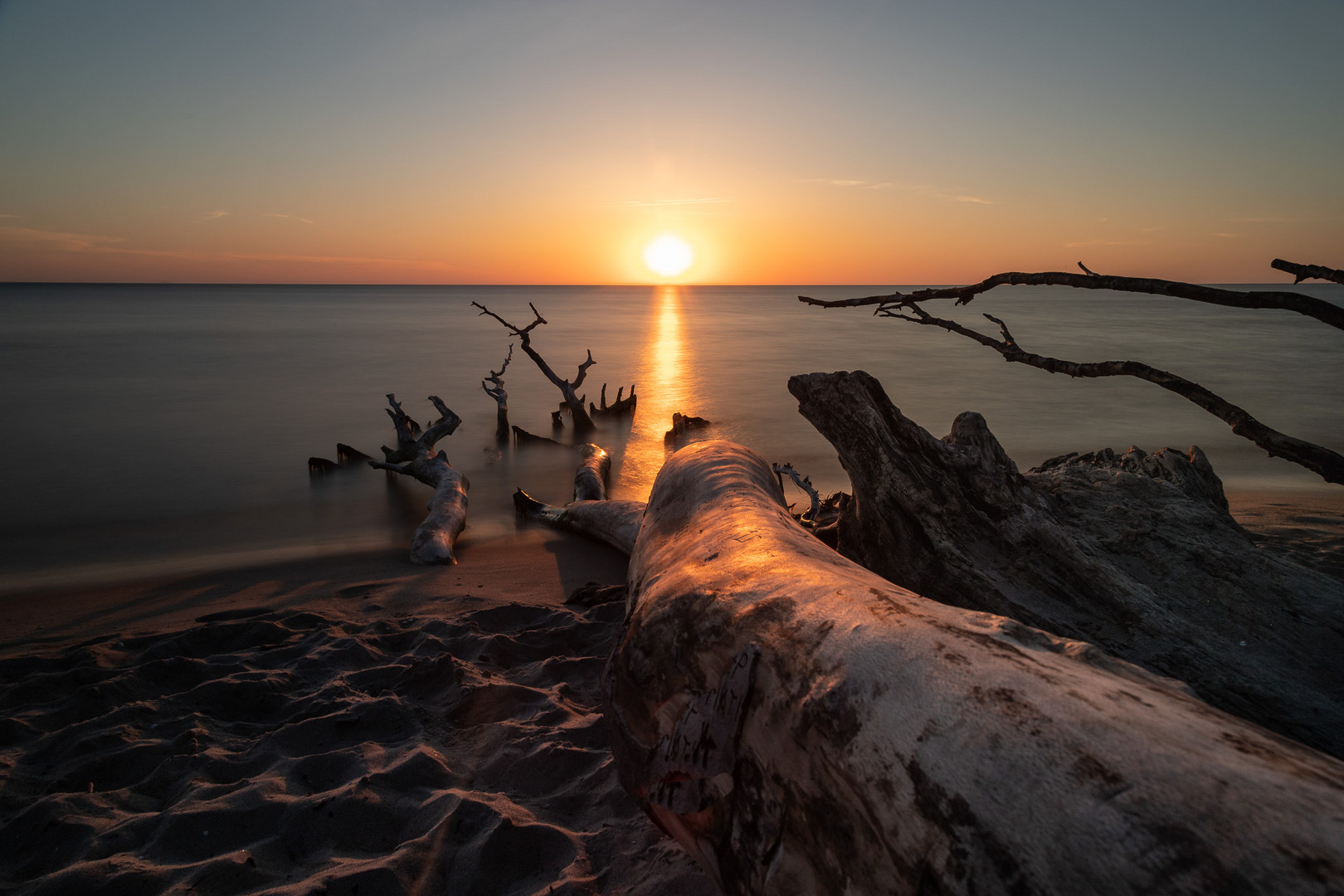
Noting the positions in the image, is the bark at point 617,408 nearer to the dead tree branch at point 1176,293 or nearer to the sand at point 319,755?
the sand at point 319,755

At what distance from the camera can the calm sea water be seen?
26.1 ft

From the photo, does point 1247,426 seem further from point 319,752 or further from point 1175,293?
point 319,752

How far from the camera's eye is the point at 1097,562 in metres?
3.27

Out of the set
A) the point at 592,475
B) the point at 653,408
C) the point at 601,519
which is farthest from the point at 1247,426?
the point at 653,408

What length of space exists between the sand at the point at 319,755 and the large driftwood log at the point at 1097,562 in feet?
6.37

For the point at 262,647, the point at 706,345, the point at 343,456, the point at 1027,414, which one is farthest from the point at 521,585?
the point at 706,345

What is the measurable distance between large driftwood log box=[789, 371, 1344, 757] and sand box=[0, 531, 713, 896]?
1.94 meters

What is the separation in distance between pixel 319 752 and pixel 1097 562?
12.4 feet

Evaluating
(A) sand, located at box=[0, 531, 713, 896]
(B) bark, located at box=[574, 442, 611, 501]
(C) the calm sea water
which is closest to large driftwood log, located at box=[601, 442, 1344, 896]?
(A) sand, located at box=[0, 531, 713, 896]

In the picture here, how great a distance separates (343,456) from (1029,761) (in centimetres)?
1167

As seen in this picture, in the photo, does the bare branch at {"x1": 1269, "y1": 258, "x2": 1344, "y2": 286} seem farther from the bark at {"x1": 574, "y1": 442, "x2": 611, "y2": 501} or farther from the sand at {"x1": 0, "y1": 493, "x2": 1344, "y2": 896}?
the bark at {"x1": 574, "y1": 442, "x2": 611, "y2": 501}

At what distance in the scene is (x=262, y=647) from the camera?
13.6 ft

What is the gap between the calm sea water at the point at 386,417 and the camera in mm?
7961

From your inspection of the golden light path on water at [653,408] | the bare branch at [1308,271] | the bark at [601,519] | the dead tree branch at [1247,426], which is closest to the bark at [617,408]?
the golden light path on water at [653,408]
